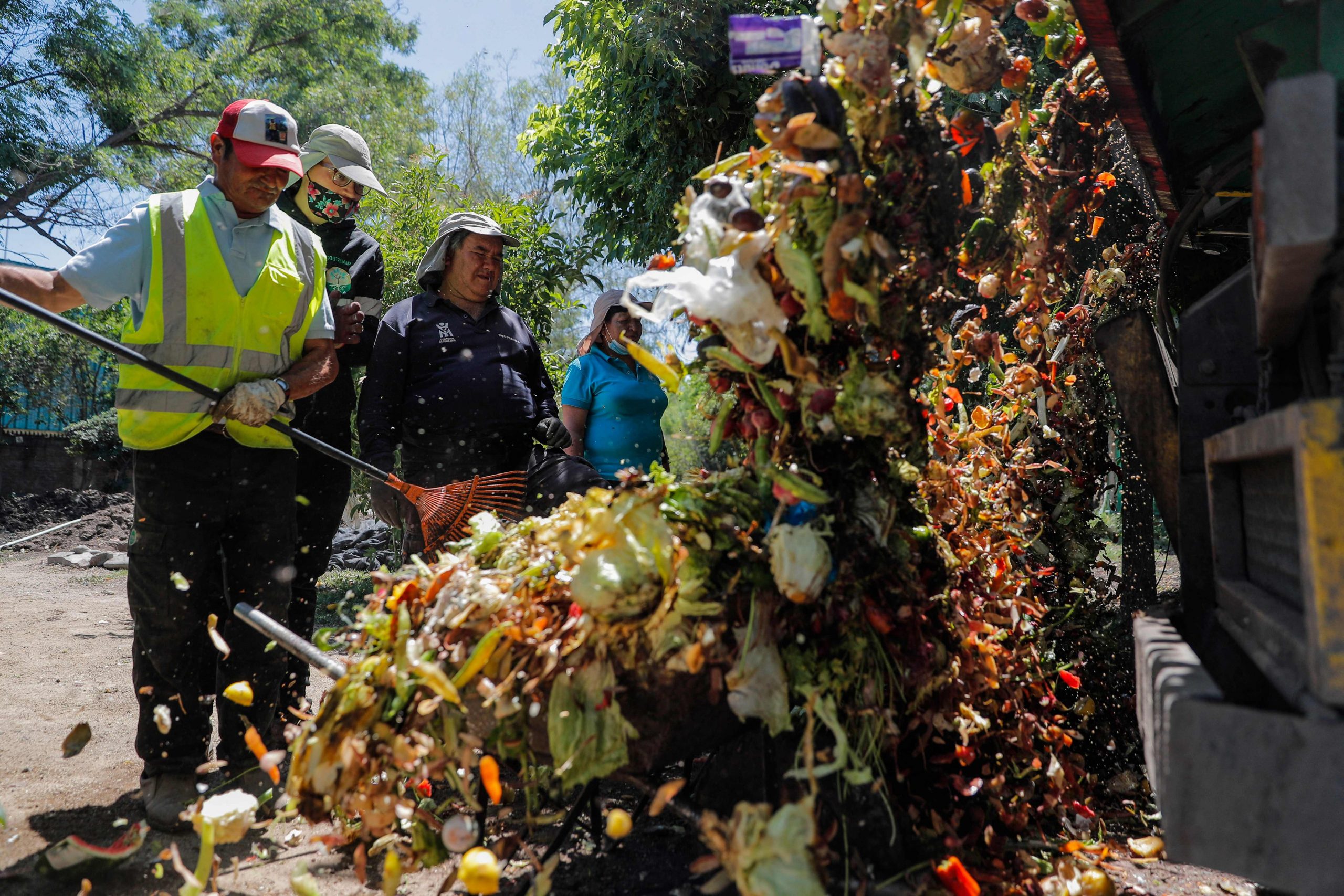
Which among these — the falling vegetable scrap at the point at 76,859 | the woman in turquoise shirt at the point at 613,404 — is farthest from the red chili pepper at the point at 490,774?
the woman in turquoise shirt at the point at 613,404

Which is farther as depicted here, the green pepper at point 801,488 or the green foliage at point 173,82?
the green foliage at point 173,82

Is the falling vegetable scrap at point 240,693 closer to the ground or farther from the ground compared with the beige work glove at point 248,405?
closer to the ground

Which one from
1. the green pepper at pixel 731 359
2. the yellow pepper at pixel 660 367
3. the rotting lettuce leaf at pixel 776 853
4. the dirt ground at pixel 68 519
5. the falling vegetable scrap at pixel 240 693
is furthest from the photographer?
the dirt ground at pixel 68 519

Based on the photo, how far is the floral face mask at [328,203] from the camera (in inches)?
154

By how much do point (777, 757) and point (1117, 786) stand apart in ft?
5.60

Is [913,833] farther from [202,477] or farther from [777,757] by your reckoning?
[202,477]

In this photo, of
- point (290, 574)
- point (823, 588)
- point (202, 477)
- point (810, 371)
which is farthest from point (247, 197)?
point (823, 588)

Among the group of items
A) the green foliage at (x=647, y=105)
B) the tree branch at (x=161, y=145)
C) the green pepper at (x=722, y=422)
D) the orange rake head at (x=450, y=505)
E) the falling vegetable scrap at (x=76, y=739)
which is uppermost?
the tree branch at (x=161, y=145)

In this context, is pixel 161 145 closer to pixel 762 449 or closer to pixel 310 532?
pixel 310 532

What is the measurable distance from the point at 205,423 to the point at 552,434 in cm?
130

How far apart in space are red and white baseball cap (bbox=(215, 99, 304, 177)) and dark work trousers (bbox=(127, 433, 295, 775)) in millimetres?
927

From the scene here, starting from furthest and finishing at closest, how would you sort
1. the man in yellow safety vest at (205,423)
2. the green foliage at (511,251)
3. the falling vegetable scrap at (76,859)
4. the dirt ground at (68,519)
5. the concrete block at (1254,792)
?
the dirt ground at (68,519), the green foliage at (511,251), the man in yellow safety vest at (205,423), the falling vegetable scrap at (76,859), the concrete block at (1254,792)

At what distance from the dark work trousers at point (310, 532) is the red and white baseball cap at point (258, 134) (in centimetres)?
112

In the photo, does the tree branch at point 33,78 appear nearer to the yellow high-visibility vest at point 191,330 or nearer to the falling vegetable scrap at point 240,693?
the yellow high-visibility vest at point 191,330
